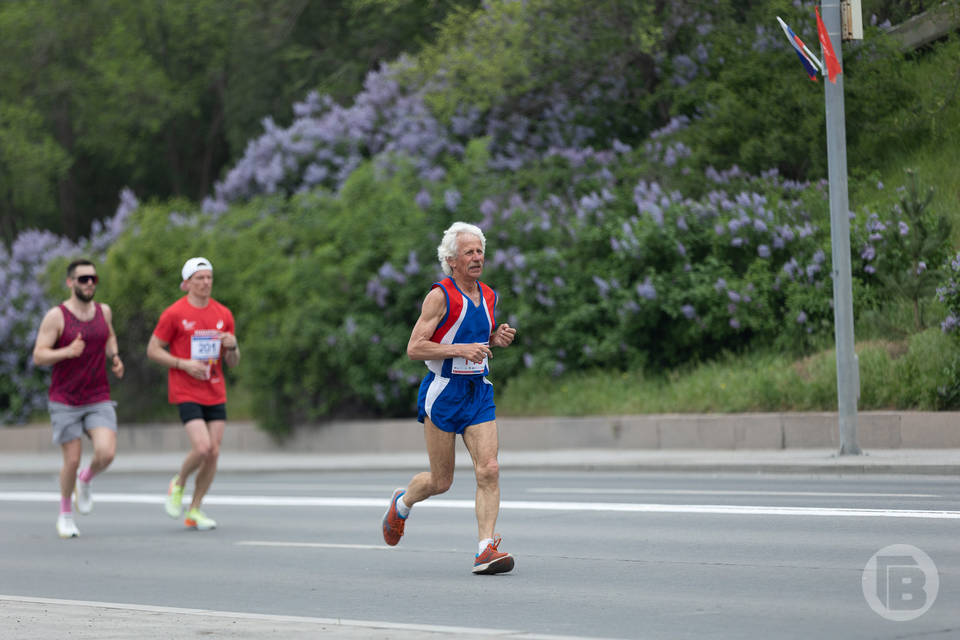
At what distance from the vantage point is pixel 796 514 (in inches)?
432

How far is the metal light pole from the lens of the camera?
15250mm

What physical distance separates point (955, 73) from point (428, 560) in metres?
13.6

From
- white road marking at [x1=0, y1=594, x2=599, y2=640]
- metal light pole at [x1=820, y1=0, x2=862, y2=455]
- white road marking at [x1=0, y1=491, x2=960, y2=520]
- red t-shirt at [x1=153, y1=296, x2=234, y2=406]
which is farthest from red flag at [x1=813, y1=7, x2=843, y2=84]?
white road marking at [x1=0, y1=594, x2=599, y2=640]

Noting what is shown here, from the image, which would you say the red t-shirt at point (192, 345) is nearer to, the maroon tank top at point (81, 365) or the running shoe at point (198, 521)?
the maroon tank top at point (81, 365)

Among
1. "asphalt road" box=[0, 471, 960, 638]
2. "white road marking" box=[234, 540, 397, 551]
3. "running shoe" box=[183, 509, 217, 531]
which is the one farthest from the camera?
"running shoe" box=[183, 509, 217, 531]

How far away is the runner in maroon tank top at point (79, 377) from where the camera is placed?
12039 mm

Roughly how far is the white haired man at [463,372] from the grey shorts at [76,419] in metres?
4.33

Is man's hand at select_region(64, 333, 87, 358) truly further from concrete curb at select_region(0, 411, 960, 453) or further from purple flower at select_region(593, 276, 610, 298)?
purple flower at select_region(593, 276, 610, 298)

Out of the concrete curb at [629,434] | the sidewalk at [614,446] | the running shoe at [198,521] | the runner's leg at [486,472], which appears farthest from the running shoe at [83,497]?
the concrete curb at [629,434]

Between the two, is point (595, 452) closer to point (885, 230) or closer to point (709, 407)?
point (709, 407)

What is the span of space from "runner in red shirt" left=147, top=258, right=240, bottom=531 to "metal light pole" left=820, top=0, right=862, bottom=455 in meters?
6.84

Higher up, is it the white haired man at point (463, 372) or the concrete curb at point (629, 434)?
the white haired man at point (463, 372)

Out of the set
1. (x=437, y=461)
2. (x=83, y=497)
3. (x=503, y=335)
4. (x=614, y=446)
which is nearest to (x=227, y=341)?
(x=83, y=497)

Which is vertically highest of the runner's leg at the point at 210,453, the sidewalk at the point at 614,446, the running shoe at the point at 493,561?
the runner's leg at the point at 210,453
